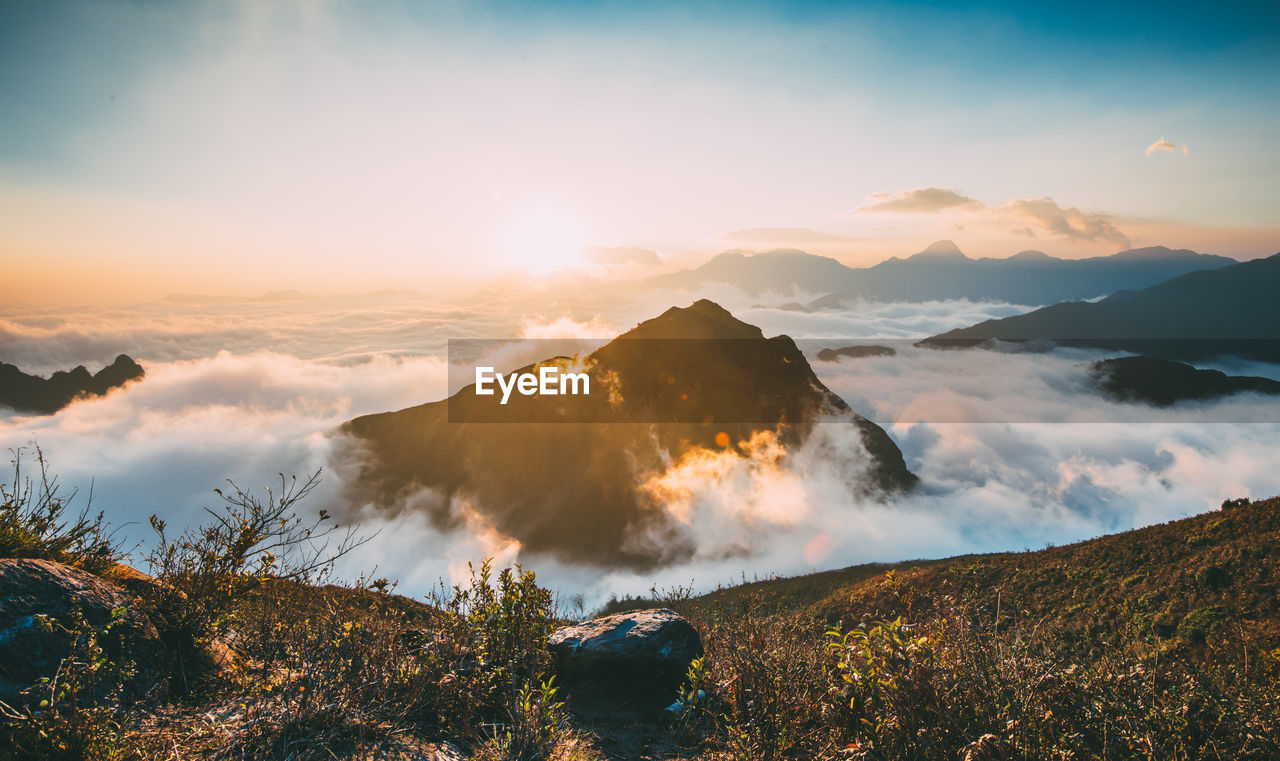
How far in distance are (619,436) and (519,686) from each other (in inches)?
3895

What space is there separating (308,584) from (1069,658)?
10.1 m

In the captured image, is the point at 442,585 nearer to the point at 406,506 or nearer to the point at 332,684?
the point at 332,684

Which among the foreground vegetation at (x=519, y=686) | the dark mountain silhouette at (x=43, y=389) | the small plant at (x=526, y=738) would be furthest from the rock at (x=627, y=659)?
the dark mountain silhouette at (x=43, y=389)

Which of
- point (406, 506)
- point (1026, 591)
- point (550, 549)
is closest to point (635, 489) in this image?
point (550, 549)

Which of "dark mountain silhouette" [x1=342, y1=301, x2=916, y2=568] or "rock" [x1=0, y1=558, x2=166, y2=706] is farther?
"dark mountain silhouette" [x1=342, y1=301, x2=916, y2=568]

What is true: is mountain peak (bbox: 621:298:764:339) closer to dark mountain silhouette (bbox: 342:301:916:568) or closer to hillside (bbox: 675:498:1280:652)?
dark mountain silhouette (bbox: 342:301:916:568)

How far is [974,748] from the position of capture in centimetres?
372

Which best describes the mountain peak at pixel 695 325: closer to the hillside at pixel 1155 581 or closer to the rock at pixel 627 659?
the hillside at pixel 1155 581

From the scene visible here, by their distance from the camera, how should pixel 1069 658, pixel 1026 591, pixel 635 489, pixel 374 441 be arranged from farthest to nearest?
pixel 374 441 → pixel 635 489 → pixel 1026 591 → pixel 1069 658

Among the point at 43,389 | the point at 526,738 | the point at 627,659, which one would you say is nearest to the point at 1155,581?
the point at 627,659

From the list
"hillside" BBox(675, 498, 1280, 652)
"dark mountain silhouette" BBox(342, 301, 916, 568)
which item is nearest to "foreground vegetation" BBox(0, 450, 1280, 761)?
"hillside" BBox(675, 498, 1280, 652)

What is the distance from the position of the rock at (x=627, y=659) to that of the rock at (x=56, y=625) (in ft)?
15.6

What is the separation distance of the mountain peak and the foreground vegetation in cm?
10131

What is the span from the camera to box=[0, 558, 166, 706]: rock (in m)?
4.27
